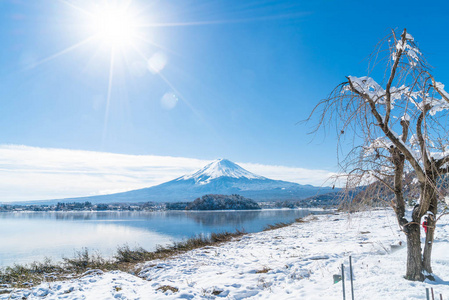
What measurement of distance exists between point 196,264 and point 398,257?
6451 millimetres

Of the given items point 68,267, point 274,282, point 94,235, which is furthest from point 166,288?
point 94,235

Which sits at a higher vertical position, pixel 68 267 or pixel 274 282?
pixel 274 282

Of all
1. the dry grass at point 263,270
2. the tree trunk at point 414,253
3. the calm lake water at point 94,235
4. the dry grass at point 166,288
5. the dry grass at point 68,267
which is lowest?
the calm lake water at point 94,235

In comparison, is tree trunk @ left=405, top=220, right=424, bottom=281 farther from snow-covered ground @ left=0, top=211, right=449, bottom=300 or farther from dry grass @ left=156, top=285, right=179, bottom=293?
dry grass @ left=156, top=285, right=179, bottom=293

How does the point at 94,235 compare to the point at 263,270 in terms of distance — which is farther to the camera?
the point at 94,235

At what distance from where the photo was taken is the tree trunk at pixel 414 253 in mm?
5012

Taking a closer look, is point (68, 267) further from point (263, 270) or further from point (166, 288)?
point (263, 270)

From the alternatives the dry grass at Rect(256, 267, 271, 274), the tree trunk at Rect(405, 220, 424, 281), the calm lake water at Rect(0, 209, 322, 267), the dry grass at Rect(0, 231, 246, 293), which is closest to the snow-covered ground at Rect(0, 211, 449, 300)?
the dry grass at Rect(256, 267, 271, 274)

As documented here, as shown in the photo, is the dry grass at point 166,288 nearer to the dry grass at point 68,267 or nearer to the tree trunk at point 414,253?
the dry grass at point 68,267

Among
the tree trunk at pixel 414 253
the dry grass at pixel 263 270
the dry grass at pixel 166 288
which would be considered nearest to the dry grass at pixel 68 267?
the dry grass at pixel 166 288

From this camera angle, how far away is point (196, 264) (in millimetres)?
9938

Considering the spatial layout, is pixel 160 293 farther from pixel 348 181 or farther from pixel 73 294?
pixel 348 181

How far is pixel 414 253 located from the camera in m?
5.07

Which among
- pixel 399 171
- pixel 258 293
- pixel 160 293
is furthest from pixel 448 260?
pixel 160 293
